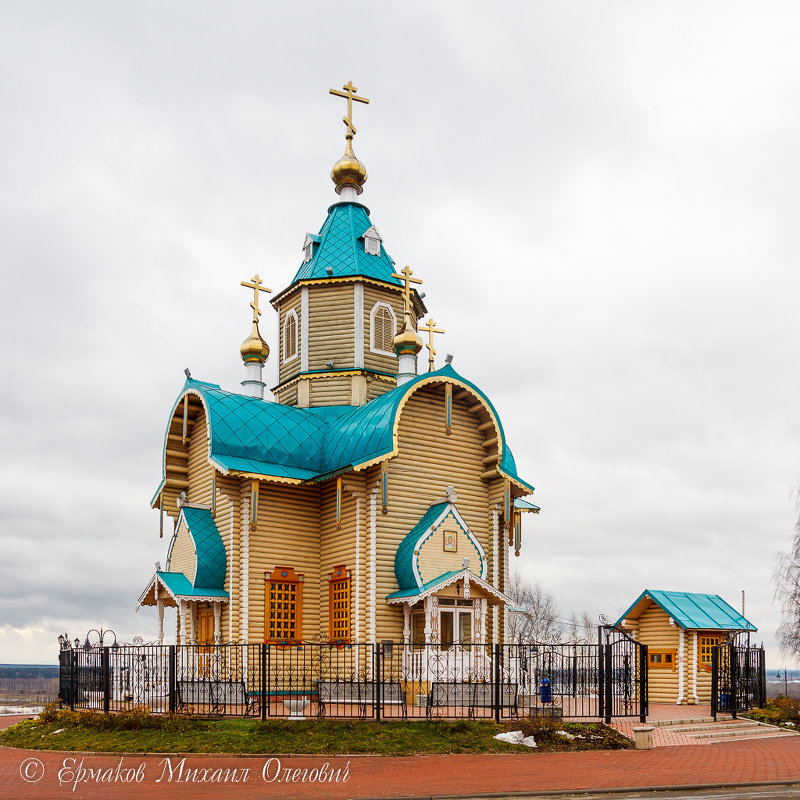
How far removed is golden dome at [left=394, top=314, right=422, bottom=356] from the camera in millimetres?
21641

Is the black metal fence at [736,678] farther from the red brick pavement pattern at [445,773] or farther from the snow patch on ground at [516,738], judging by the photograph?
the snow patch on ground at [516,738]

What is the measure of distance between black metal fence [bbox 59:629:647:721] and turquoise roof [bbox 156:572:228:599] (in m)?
1.15

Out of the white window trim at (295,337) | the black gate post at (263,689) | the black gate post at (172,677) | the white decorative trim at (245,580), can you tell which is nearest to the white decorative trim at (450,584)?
the white decorative trim at (245,580)

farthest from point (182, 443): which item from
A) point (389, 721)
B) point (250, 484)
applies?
point (389, 721)

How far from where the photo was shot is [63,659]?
18438 millimetres

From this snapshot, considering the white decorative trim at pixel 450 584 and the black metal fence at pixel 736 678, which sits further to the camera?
the white decorative trim at pixel 450 584

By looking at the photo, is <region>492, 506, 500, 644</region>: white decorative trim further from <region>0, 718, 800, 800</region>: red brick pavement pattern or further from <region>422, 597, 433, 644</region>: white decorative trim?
<region>0, 718, 800, 800</region>: red brick pavement pattern

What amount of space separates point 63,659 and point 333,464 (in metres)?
6.80

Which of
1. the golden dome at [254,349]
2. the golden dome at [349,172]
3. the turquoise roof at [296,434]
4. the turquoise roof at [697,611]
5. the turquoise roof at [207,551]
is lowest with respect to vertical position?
the turquoise roof at [697,611]

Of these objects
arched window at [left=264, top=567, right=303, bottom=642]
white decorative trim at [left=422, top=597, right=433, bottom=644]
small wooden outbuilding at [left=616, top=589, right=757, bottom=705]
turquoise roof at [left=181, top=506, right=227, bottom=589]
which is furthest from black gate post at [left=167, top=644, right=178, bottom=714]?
small wooden outbuilding at [left=616, top=589, right=757, bottom=705]

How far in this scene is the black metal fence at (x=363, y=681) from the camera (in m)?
15.1

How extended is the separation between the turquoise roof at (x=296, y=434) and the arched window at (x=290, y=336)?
3403 mm

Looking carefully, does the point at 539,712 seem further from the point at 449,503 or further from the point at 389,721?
the point at 449,503

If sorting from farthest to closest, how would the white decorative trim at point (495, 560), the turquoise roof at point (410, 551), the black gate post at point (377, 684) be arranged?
the white decorative trim at point (495, 560) < the turquoise roof at point (410, 551) < the black gate post at point (377, 684)
